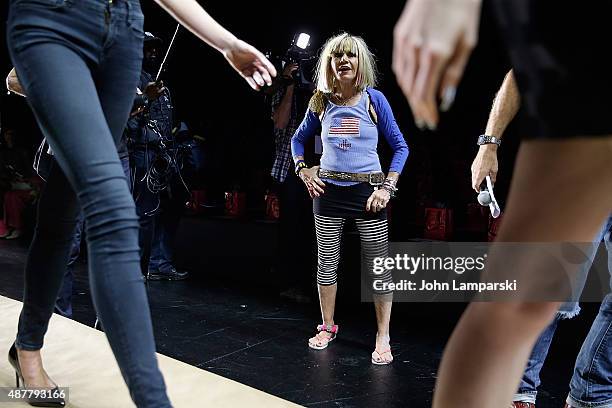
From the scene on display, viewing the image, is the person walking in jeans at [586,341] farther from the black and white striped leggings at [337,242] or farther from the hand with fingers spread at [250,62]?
the black and white striped leggings at [337,242]

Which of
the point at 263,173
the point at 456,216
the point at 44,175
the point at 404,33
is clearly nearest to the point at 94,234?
the point at 404,33

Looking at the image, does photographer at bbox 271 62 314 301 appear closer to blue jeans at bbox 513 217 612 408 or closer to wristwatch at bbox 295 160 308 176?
wristwatch at bbox 295 160 308 176

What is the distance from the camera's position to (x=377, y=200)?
2615 mm

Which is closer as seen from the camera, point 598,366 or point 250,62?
point 250,62

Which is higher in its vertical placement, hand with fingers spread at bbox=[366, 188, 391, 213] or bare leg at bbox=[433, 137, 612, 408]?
bare leg at bbox=[433, 137, 612, 408]

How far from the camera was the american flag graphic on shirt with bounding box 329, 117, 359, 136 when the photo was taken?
8.71 ft

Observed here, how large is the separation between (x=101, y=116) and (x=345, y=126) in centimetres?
187

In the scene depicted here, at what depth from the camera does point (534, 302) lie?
0.62m

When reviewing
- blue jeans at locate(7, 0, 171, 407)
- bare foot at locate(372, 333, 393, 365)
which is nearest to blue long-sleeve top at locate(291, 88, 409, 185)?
bare foot at locate(372, 333, 393, 365)

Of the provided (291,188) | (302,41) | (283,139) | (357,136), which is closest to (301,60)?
(302,41)

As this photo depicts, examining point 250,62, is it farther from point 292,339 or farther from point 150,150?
point 150,150

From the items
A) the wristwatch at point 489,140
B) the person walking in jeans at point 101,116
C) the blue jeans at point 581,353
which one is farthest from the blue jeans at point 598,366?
the person walking in jeans at point 101,116

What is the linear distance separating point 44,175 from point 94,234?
1.45m

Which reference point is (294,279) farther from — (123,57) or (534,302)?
(534,302)
